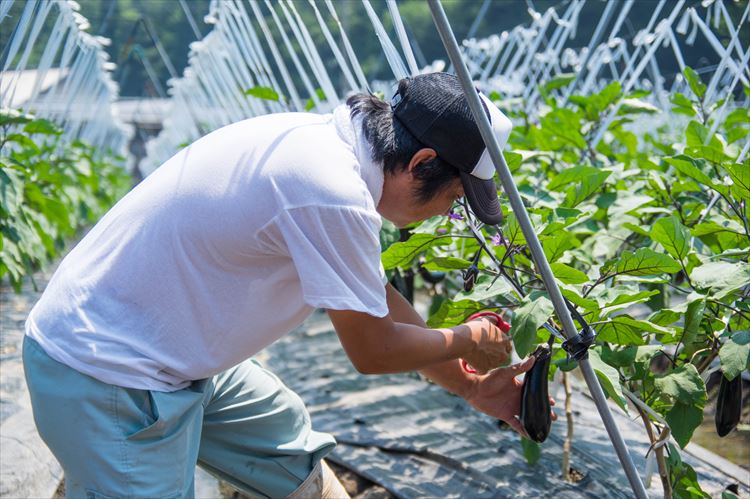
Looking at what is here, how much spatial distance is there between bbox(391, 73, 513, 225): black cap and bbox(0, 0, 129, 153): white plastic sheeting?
205 cm

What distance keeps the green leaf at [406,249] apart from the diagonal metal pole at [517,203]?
2.03ft

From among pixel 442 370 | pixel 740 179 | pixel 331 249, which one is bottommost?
pixel 442 370

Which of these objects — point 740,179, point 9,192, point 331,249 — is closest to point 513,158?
point 740,179

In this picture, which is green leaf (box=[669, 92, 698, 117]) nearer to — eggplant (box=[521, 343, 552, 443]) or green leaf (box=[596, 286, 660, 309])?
green leaf (box=[596, 286, 660, 309])

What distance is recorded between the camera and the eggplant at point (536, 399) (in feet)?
5.68

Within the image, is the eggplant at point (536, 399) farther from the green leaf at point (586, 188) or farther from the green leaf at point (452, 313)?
the green leaf at point (586, 188)

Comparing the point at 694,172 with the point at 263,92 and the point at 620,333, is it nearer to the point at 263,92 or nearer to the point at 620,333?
the point at 620,333

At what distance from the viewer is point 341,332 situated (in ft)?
4.88

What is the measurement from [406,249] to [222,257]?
69cm

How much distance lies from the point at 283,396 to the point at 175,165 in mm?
668

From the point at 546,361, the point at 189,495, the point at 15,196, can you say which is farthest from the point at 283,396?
the point at 15,196

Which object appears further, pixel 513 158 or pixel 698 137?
pixel 698 137

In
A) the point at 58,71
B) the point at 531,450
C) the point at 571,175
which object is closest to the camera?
the point at 571,175

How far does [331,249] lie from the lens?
1.41 m
